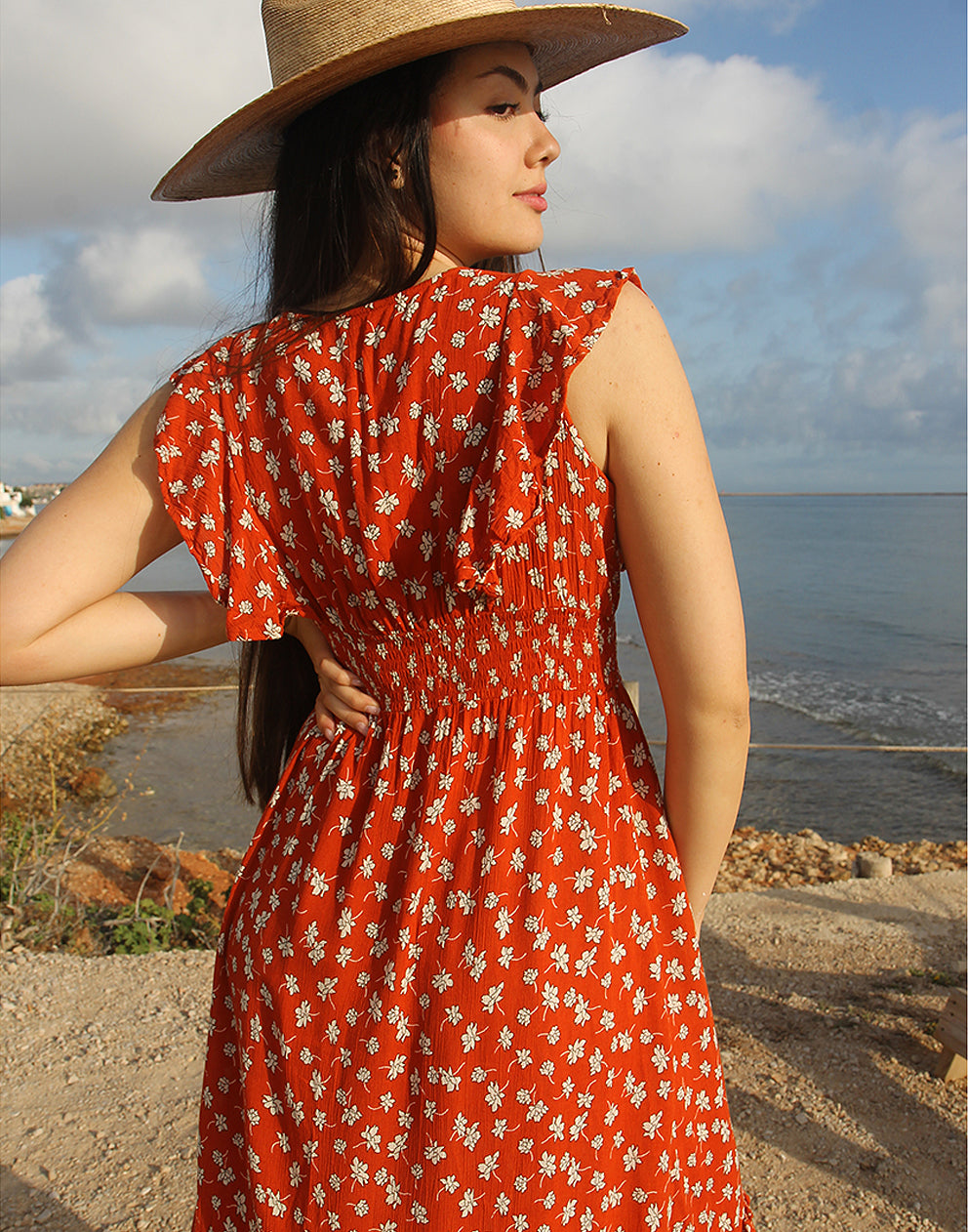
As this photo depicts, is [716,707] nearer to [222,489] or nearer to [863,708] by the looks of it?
[222,489]

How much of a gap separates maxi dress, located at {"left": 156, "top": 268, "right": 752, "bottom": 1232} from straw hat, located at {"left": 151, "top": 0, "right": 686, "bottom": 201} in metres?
0.27

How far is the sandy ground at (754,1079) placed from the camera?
2455 millimetres

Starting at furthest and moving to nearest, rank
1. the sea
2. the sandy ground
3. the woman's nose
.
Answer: the sea
the sandy ground
the woman's nose

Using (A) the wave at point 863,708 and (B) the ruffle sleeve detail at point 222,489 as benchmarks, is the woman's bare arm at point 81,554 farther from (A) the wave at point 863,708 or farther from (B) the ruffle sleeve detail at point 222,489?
(A) the wave at point 863,708

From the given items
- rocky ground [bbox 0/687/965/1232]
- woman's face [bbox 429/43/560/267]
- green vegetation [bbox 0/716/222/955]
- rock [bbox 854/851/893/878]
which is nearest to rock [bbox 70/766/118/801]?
green vegetation [bbox 0/716/222/955]

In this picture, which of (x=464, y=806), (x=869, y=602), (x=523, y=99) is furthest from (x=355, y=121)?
(x=869, y=602)

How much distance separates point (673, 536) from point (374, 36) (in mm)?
637

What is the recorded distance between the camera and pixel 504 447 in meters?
0.94

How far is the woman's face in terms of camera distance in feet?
3.65

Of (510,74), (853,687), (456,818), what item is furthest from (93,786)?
(853,687)

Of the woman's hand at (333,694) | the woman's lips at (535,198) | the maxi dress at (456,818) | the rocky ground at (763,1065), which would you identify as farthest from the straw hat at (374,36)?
the rocky ground at (763,1065)

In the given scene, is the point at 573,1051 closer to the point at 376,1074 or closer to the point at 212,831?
the point at 376,1074

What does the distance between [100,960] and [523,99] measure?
3410mm

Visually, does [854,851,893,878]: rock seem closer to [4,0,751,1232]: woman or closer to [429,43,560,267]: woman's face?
[4,0,751,1232]: woman
